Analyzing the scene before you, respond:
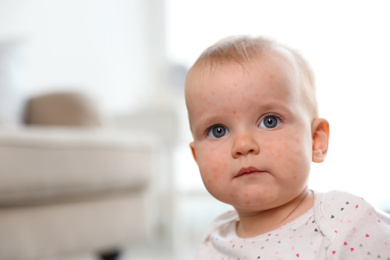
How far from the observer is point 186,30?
10.3ft

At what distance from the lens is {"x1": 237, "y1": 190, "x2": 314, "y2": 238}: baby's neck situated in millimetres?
788

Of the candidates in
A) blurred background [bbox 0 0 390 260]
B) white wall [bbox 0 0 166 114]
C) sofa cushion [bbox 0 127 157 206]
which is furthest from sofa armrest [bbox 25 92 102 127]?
white wall [bbox 0 0 166 114]

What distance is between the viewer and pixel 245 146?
0.73 metres

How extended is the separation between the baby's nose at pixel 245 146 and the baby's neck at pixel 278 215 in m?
0.13

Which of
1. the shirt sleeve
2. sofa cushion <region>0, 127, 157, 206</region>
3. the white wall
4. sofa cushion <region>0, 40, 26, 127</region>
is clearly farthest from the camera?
the white wall

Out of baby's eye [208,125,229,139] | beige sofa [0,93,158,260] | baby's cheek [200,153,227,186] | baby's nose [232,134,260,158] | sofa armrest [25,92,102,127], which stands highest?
sofa armrest [25,92,102,127]

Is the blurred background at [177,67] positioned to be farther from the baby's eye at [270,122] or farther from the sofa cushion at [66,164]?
the baby's eye at [270,122]

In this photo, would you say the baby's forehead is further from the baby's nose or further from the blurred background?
the blurred background

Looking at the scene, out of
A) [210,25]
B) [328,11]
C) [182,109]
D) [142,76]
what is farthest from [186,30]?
[328,11]

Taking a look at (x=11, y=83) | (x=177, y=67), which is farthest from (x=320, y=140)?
(x=177, y=67)

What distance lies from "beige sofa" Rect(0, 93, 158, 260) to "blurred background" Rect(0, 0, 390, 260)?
0.15 meters

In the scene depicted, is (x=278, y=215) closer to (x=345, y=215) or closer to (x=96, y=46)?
(x=345, y=215)

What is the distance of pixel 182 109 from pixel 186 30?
0.72 metres

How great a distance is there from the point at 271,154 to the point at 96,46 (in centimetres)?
269
